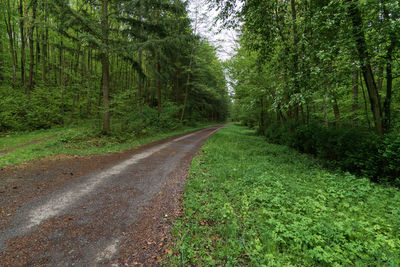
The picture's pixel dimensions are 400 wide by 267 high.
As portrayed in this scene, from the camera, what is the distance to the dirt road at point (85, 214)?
2408 millimetres

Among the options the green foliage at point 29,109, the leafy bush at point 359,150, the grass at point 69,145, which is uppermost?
the green foliage at point 29,109

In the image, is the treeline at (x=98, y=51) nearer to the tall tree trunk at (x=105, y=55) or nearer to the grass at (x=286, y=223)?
the tall tree trunk at (x=105, y=55)

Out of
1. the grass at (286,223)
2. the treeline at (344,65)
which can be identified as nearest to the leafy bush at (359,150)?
the treeline at (344,65)

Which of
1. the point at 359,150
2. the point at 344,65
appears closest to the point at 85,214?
the point at 344,65

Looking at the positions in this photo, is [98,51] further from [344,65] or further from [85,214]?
[344,65]

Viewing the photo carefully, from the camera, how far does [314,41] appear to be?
22.1ft

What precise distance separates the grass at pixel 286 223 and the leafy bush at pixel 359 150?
997 mm

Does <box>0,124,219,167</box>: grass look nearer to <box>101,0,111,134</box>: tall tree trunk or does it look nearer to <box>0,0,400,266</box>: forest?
<box>0,0,400,266</box>: forest

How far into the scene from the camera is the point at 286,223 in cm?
317

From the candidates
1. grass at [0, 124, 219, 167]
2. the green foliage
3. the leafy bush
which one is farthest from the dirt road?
the green foliage

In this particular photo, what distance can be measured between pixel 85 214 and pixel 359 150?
8.80 meters

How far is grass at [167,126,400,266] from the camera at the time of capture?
2.40m

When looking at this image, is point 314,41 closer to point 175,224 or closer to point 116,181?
point 175,224

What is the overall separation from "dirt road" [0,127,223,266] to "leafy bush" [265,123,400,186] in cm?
648
